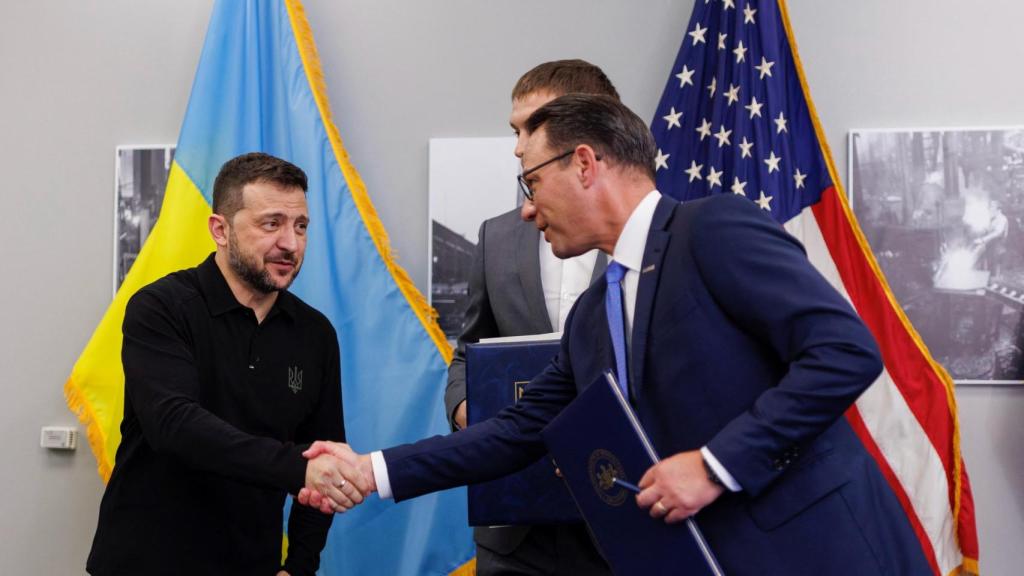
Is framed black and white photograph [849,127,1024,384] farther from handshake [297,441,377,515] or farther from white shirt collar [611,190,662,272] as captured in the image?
handshake [297,441,377,515]

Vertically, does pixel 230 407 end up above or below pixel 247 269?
below

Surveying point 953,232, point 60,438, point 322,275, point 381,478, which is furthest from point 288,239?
point 953,232

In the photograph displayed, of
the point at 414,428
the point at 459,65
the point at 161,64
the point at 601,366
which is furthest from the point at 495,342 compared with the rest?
the point at 161,64

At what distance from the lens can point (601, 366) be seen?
1.88 metres

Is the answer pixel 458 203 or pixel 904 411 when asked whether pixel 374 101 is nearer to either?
pixel 458 203

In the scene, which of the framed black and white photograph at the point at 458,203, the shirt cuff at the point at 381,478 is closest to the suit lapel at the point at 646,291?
the shirt cuff at the point at 381,478

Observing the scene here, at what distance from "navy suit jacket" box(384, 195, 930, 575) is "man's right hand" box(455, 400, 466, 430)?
88 cm

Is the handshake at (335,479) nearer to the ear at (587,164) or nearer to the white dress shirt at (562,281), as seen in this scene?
the white dress shirt at (562,281)

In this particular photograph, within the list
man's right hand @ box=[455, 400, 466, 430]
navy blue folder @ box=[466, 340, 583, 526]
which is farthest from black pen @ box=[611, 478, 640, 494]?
man's right hand @ box=[455, 400, 466, 430]

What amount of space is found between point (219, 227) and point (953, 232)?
2672 mm

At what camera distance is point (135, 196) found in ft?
13.4

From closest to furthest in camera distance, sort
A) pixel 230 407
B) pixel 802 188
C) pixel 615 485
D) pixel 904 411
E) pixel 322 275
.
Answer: pixel 615 485
pixel 230 407
pixel 904 411
pixel 802 188
pixel 322 275

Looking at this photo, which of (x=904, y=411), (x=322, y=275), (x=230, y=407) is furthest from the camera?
(x=322, y=275)

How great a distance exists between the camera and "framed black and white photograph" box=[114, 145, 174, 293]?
4.05m
